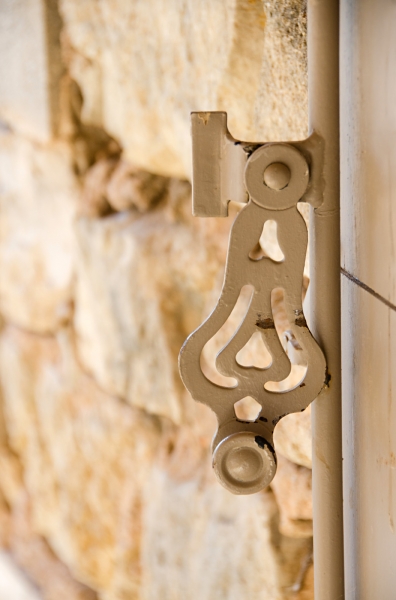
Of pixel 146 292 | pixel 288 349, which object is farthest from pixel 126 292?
pixel 288 349

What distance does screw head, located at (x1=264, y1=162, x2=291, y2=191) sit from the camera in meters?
0.36

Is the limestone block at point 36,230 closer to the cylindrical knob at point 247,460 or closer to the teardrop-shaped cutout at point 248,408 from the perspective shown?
the teardrop-shaped cutout at point 248,408

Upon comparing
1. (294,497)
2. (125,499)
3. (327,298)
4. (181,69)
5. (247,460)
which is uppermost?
(181,69)

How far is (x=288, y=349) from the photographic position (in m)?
0.44

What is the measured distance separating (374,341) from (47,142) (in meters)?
0.80

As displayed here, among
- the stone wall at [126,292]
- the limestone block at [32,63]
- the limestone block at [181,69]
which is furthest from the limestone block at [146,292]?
the limestone block at [32,63]

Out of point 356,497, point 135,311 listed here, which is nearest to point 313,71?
point 356,497

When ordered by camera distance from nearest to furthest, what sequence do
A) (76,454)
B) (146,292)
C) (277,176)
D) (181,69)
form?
(277,176)
(181,69)
(146,292)
(76,454)

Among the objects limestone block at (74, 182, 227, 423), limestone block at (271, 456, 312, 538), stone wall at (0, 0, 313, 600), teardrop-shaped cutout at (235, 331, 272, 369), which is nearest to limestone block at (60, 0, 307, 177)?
stone wall at (0, 0, 313, 600)

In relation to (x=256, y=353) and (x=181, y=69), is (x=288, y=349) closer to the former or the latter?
(x=256, y=353)

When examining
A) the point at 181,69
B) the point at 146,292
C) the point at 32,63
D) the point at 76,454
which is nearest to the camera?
the point at 181,69

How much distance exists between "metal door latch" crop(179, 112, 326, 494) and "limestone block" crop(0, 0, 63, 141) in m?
0.69

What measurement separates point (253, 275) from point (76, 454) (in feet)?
2.60

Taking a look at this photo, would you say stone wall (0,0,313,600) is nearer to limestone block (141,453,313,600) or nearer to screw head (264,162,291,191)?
limestone block (141,453,313,600)
